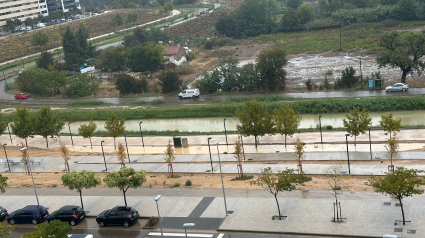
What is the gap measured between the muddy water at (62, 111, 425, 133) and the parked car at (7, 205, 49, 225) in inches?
883

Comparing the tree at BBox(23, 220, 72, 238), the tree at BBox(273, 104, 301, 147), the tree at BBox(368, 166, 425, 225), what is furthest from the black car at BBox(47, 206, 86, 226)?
the tree at BBox(273, 104, 301, 147)

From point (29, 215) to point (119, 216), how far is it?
5950 mm

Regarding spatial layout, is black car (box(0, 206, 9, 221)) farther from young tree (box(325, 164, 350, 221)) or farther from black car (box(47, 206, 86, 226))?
young tree (box(325, 164, 350, 221))

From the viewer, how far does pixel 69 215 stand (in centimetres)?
2728

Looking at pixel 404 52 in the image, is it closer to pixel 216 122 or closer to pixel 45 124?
pixel 216 122

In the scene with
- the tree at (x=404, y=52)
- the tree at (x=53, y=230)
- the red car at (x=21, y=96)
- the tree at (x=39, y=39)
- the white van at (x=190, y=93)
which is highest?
the tree at (x=39, y=39)

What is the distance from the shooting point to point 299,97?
53.6 m

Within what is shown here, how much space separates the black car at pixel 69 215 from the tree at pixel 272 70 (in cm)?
3549

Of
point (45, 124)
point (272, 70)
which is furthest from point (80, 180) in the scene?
point (272, 70)

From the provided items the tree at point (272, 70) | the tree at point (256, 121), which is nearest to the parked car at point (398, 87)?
the tree at point (272, 70)

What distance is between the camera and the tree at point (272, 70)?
2312 inches

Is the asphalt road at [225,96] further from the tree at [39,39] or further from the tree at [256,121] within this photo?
the tree at [39,39]

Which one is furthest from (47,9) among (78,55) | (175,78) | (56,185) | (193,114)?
(56,185)

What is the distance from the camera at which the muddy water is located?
146ft
